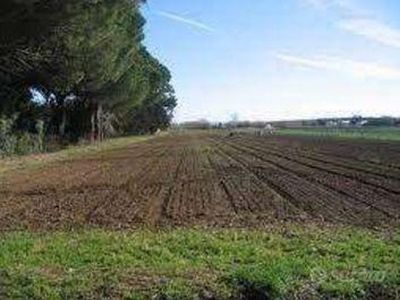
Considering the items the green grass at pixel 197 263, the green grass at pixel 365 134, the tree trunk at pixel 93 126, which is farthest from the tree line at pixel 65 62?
the green grass at pixel 365 134

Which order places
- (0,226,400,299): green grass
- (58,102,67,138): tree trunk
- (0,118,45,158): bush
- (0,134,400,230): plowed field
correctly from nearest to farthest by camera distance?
(0,226,400,299): green grass → (0,134,400,230): plowed field → (0,118,45,158): bush → (58,102,67,138): tree trunk

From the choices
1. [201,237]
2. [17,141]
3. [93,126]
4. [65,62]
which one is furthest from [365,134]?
[201,237]

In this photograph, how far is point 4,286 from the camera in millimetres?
10758

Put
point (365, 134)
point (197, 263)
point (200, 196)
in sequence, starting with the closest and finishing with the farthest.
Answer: point (197, 263)
point (200, 196)
point (365, 134)

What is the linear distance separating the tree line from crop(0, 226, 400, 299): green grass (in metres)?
16.0

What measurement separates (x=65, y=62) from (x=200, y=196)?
18135 millimetres

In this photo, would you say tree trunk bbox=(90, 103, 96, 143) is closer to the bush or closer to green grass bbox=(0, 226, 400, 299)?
the bush

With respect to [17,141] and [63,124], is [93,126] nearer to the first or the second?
[63,124]

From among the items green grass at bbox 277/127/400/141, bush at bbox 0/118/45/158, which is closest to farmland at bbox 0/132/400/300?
bush at bbox 0/118/45/158

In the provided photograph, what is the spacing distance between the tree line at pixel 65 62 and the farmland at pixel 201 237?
572cm

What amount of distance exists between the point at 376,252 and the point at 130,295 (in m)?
4.69

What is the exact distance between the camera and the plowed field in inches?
736

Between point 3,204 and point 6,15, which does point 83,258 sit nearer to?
point 3,204

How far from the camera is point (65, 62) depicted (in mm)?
40250
